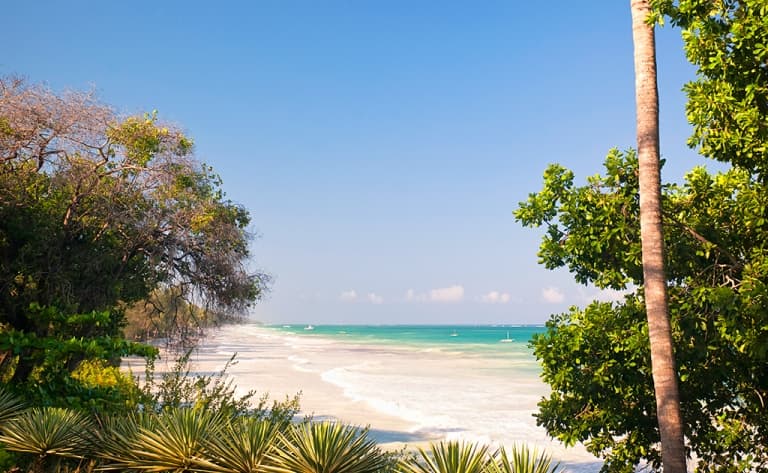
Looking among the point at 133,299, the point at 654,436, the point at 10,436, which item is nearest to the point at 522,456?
→ the point at 654,436

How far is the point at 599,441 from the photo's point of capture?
8750 millimetres

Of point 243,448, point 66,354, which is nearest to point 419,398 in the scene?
point 66,354

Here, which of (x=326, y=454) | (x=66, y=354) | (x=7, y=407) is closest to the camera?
(x=326, y=454)

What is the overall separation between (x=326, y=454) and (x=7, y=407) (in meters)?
4.75

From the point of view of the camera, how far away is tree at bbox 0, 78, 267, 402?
12266 millimetres

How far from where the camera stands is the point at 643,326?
26.7 ft

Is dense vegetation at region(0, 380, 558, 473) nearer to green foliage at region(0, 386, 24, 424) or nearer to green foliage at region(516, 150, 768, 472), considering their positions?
green foliage at region(0, 386, 24, 424)

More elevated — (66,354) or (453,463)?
(66,354)

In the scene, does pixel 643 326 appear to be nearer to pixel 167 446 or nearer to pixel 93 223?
pixel 167 446

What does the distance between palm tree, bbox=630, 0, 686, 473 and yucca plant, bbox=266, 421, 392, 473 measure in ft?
10.4

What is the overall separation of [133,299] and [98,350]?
8.01 meters

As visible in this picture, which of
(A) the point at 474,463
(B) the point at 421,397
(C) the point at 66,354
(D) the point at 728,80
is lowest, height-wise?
(B) the point at 421,397

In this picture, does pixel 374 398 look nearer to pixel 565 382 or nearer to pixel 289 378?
pixel 289 378

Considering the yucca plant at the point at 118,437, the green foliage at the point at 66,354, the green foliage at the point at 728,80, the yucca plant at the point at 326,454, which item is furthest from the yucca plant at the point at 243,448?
the green foliage at the point at 728,80
